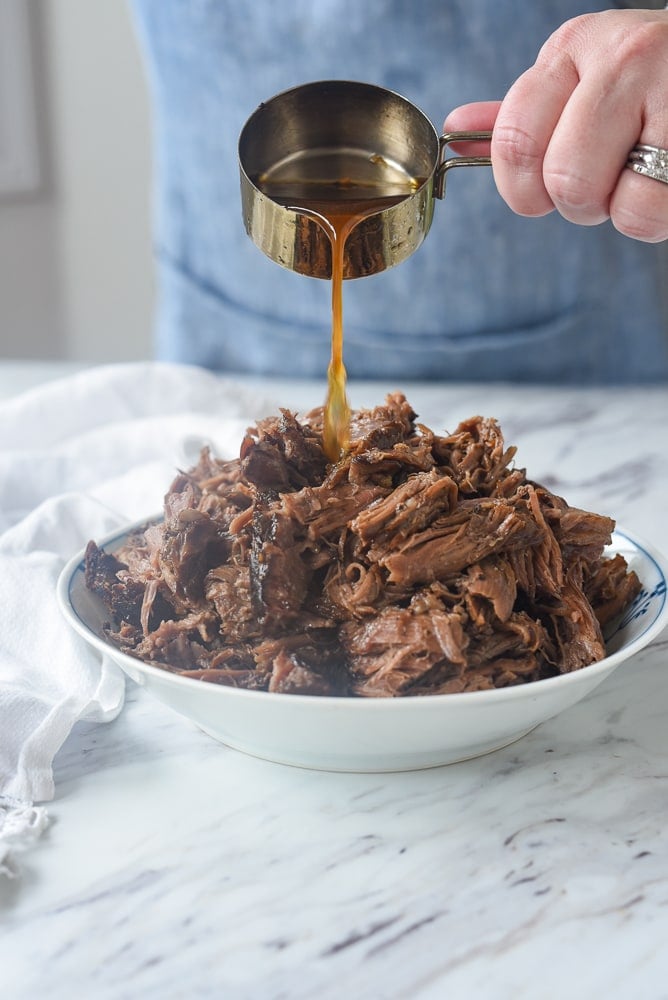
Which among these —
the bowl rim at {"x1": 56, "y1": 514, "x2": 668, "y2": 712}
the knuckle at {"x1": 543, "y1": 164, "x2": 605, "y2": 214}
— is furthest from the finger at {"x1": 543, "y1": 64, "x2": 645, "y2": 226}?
the bowl rim at {"x1": 56, "y1": 514, "x2": 668, "y2": 712}

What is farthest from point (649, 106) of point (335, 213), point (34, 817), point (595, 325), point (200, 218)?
point (200, 218)

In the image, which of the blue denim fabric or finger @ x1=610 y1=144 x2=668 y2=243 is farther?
the blue denim fabric

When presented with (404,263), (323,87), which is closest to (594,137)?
(323,87)

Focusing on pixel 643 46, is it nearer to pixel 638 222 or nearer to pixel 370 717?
pixel 638 222

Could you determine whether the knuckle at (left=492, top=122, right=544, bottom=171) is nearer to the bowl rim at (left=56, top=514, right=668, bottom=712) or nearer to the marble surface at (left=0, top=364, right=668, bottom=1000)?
the bowl rim at (left=56, top=514, right=668, bottom=712)

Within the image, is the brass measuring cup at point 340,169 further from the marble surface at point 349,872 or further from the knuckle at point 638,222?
the marble surface at point 349,872
